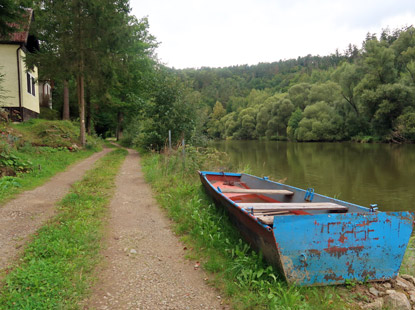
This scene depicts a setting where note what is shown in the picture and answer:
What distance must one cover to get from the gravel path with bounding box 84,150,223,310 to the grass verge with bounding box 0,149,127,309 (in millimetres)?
180

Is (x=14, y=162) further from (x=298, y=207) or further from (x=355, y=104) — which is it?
(x=355, y=104)

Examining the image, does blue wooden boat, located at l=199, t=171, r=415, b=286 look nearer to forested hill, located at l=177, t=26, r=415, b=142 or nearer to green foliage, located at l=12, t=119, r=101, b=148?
green foliage, located at l=12, t=119, r=101, b=148

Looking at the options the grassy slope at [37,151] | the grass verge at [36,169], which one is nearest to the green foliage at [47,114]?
the grassy slope at [37,151]

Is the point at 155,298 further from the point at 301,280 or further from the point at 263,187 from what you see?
the point at 263,187

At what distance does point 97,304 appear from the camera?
2.86m

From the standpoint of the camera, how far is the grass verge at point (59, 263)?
277 centimetres

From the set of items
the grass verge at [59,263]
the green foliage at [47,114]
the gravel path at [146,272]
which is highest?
the green foliage at [47,114]

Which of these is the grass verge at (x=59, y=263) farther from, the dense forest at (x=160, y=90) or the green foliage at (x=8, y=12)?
the dense forest at (x=160, y=90)

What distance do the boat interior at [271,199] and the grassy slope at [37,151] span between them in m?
4.68

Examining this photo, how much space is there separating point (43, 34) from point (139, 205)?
12.4m

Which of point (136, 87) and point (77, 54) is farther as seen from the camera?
point (136, 87)

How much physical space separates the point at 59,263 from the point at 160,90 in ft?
43.4

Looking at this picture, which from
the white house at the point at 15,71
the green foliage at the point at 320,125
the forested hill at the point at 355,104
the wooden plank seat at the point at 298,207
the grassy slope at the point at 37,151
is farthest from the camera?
the green foliage at the point at 320,125

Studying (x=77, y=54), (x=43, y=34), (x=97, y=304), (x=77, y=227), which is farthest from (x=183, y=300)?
(x=43, y=34)
